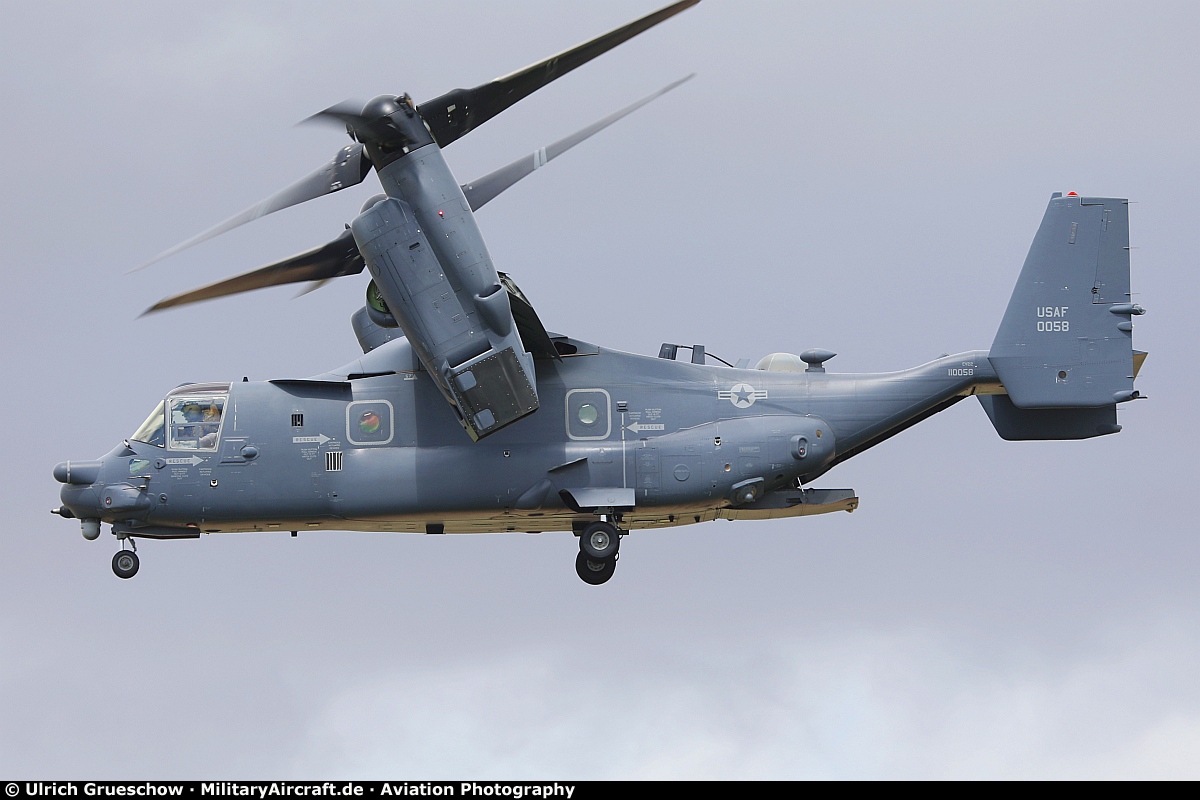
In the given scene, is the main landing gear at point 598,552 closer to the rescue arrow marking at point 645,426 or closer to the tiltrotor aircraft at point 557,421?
the tiltrotor aircraft at point 557,421

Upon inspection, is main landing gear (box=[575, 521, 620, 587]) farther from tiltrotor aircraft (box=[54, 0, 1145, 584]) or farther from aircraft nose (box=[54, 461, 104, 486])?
aircraft nose (box=[54, 461, 104, 486])

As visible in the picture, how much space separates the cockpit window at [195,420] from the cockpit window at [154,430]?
5.6 inches

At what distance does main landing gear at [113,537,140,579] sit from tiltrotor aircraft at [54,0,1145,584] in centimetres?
3

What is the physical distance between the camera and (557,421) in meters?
28.6

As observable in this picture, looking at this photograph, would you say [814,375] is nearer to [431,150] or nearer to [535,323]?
[535,323]

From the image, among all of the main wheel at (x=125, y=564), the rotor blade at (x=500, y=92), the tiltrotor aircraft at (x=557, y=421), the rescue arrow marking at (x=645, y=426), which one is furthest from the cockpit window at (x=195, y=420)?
the rescue arrow marking at (x=645, y=426)

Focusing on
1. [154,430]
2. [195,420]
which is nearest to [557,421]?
[195,420]

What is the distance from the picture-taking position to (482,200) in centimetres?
2784

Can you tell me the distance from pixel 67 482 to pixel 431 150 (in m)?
7.88

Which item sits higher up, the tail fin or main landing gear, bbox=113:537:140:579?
the tail fin

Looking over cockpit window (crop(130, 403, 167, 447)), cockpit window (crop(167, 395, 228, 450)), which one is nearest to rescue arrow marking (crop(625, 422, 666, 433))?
cockpit window (crop(167, 395, 228, 450))

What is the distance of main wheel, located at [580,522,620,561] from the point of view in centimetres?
2845

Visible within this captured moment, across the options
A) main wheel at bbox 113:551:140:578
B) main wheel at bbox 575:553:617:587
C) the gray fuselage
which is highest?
the gray fuselage
